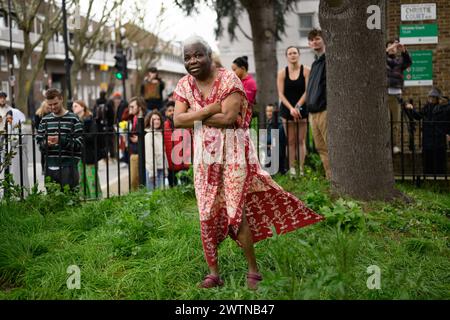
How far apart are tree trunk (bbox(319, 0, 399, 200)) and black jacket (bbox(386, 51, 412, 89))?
3697 mm

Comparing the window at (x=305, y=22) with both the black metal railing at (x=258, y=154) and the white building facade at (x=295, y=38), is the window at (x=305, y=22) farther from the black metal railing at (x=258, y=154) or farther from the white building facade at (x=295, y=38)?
the black metal railing at (x=258, y=154)

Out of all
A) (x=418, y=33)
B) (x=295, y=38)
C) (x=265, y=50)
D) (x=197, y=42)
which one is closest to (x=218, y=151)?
(x=197, y=42)

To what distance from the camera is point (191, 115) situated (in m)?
4.95

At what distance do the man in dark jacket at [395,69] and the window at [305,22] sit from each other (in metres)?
31.4

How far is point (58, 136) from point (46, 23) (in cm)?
2588

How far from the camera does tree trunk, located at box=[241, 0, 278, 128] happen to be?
1859cm

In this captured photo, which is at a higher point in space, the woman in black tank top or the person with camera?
the person with camera

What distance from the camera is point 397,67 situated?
1118 cm

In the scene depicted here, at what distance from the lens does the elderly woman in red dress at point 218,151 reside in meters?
4.88

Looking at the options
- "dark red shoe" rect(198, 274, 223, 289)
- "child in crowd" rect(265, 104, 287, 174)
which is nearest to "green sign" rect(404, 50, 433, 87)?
"child in crowd" rect(265, 104, 287, 174)

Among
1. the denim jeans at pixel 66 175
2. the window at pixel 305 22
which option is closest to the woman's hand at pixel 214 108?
the denim jeans at pixel 66 175

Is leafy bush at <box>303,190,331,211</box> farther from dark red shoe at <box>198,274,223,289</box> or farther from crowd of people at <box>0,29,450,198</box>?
dark red shoe at <box>198,274,223,289</box>

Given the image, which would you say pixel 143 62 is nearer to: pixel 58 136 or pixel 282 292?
pixel 58 136
